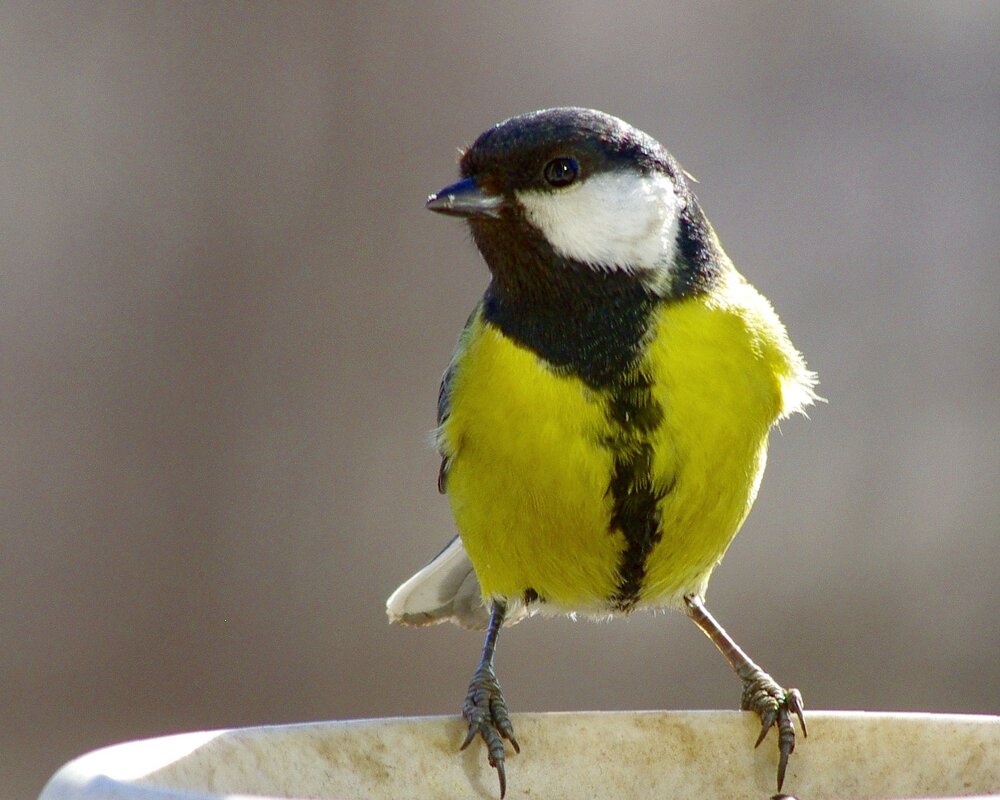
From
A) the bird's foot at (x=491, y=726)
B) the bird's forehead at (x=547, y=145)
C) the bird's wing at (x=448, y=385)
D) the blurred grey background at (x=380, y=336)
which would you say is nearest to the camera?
the bird's foot at (x=491, y=726)

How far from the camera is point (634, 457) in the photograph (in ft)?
7.30

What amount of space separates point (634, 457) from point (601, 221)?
364 millimetres

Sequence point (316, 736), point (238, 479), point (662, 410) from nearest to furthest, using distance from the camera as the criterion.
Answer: point (316, 736) → point (662, 410) → point (238, 479)

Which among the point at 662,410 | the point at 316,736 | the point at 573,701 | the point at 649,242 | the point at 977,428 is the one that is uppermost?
the point at 649,242

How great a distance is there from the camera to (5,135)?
493cm

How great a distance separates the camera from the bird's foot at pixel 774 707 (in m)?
1.89

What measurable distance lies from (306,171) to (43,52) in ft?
3.22

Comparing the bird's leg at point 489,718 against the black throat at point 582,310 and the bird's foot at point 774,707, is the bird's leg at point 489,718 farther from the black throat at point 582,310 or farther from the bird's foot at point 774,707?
the black throat at point 582,310

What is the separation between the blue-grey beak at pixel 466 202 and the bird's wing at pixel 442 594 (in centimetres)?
83

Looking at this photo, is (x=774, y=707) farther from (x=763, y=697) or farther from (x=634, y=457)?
(x=634, y=457)

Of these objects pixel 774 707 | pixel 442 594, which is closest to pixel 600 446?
pixel 774 707

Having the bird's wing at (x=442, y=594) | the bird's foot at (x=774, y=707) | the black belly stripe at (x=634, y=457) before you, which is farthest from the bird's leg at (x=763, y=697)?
the bird's wing at (x=442, y=594)

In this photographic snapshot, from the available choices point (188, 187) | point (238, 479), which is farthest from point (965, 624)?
point (188, 187)

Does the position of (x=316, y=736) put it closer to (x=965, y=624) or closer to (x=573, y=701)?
(x=573, y=701)
